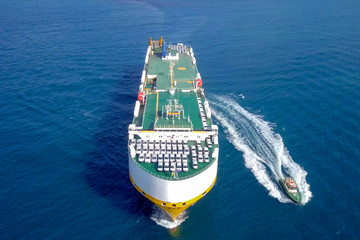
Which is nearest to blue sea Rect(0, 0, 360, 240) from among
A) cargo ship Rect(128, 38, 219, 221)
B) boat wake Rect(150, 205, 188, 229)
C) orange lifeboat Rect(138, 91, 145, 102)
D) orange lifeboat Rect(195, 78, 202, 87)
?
boat wake Rect(150, 205, 188, 229)

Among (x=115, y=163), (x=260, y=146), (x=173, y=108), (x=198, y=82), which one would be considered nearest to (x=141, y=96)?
(x=173, y=108)

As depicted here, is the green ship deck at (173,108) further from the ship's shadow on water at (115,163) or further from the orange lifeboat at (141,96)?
the ship's shadow on water at (115,163)

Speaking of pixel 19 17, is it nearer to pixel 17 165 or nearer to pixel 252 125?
pixel 17 165

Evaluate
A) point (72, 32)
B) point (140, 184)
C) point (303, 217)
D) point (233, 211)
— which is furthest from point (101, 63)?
point (303, 217)

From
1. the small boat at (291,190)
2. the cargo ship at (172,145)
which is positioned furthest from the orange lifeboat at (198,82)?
the small boat at (291,190)

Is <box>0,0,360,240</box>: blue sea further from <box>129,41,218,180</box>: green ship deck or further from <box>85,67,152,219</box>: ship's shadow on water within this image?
<box>129,41,218,180</box>: green ship deck
